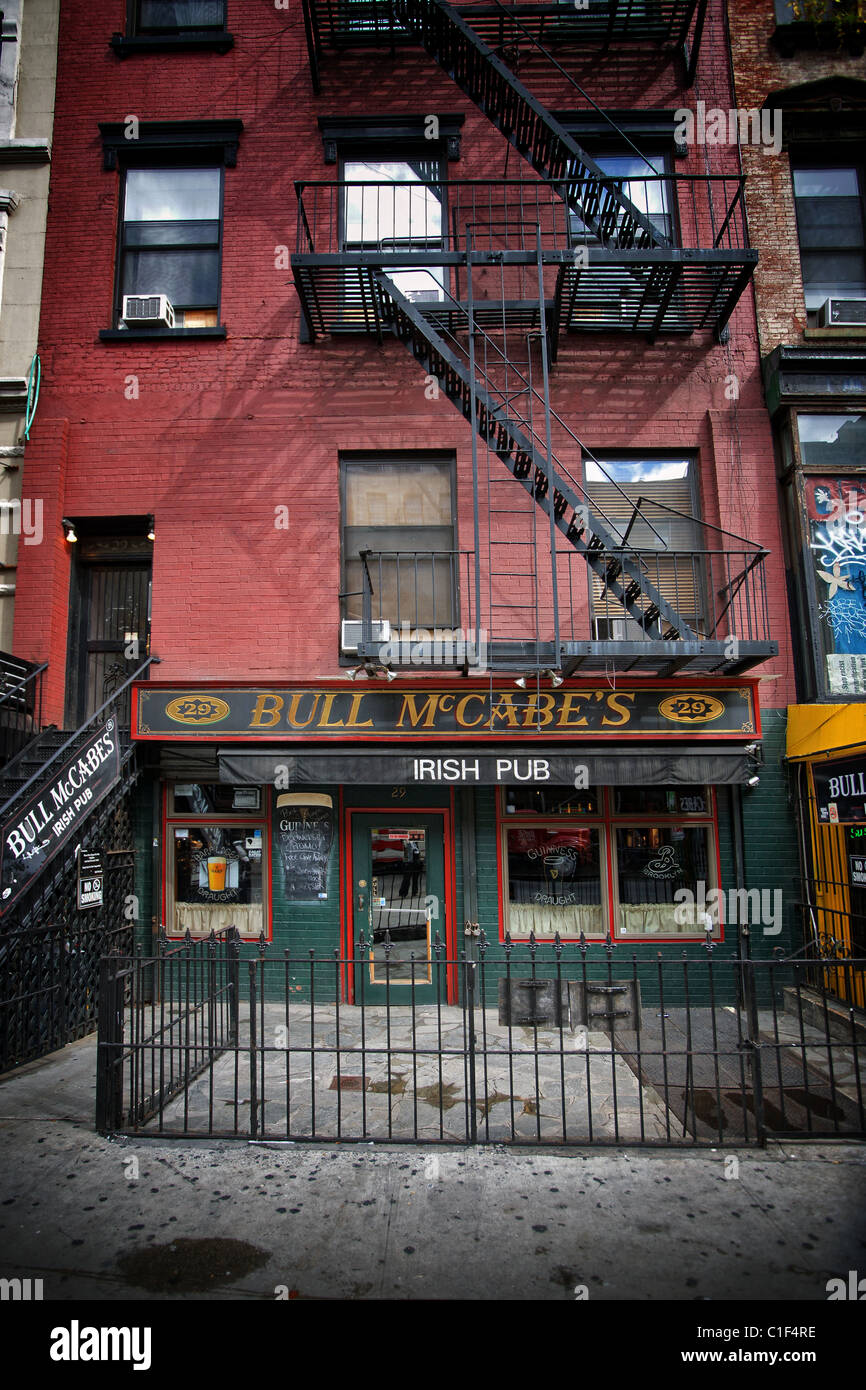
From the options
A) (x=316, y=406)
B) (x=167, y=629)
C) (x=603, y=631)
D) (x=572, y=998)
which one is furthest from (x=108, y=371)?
(x=572, y=998)

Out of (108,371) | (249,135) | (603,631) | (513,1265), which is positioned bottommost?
(513,1265)

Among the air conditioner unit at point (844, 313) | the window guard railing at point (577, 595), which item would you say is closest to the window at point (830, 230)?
the air conditioner unit at point (844, 313)

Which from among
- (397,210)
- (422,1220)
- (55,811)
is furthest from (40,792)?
(397,210)

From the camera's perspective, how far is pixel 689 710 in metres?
9.10

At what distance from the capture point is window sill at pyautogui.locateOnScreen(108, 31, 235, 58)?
1073 centimetres

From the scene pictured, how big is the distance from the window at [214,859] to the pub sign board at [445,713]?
1125 mm

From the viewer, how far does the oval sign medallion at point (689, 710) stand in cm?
908

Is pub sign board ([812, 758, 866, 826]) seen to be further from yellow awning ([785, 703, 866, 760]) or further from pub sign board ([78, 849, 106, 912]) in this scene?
pub sign board ([78, 849, 106, 912])

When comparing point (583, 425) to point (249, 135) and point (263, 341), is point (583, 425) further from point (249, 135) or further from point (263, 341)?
point (249, 135)

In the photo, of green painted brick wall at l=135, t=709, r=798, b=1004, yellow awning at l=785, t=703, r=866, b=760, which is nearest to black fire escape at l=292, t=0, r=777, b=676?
yellow awning at l=785, t=703, r=866, b=760

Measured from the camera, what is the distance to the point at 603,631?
9680 mm

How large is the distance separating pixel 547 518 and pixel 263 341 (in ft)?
14.8

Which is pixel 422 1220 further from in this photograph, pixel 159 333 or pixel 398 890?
pixel 159 333

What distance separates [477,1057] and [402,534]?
6.30 m
